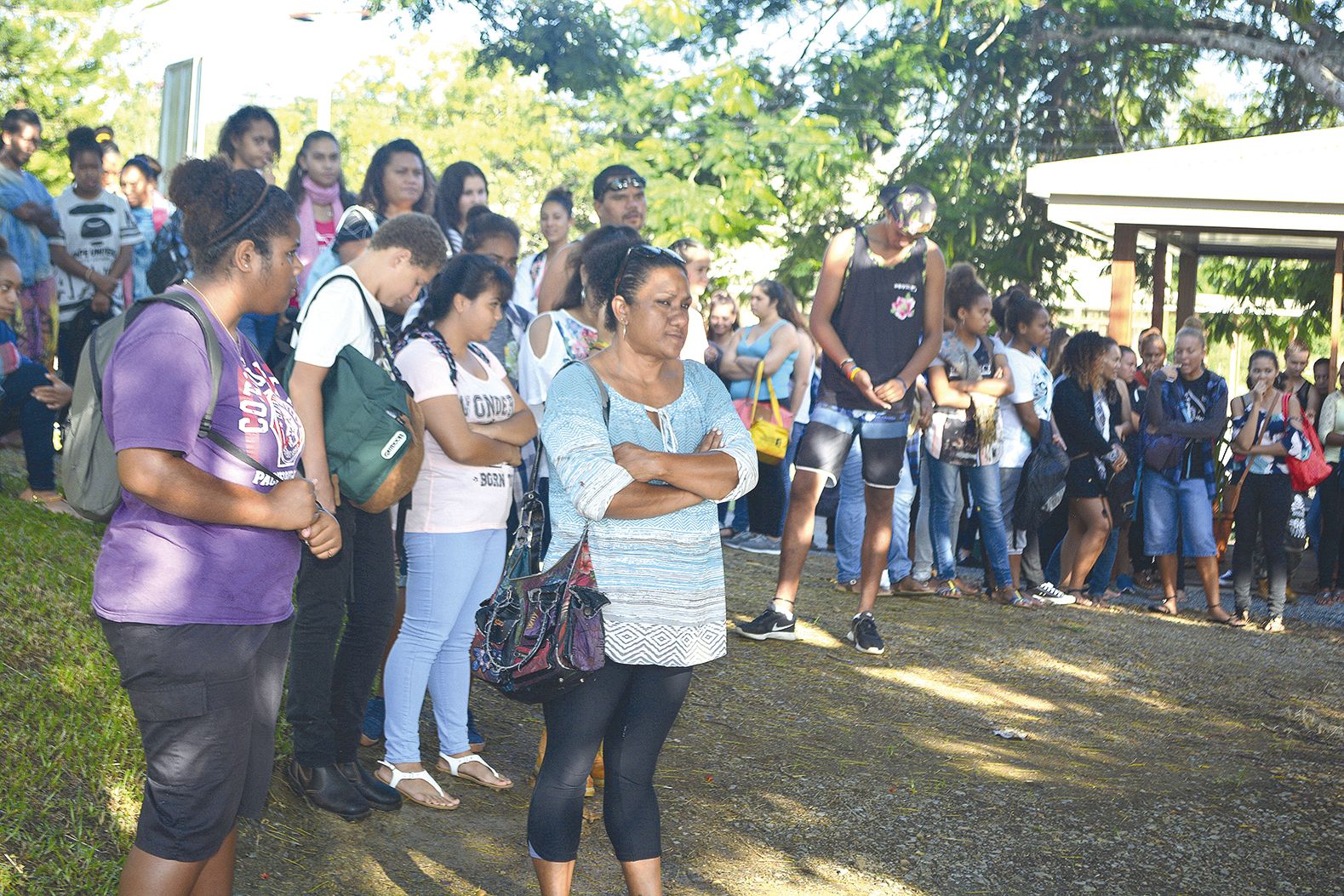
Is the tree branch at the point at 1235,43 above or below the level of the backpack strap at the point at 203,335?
above

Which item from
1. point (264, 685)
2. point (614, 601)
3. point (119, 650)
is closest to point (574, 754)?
point (614, 601)

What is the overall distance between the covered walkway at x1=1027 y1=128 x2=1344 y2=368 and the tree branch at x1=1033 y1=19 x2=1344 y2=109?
827 cm

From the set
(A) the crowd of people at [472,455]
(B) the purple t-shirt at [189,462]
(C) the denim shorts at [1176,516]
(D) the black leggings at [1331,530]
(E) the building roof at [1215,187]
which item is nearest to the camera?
(B) the purple t-shirt at [189,462]

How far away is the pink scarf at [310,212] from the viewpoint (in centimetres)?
638

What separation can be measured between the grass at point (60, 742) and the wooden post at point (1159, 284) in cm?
1039

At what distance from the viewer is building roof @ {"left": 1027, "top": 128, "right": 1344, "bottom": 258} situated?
11.5 m

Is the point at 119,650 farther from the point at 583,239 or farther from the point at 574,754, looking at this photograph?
the point at 583,239

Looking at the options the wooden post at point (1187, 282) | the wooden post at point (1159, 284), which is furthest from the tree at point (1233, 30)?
the wooden post at point (1159, 284)

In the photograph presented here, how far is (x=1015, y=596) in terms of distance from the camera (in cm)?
900

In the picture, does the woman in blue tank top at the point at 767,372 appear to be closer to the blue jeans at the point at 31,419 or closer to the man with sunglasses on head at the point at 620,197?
the man with sunglasses on head at the point at 620,197

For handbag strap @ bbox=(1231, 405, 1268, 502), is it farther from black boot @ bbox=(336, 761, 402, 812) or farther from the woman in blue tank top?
black boot @ bbox=(336, 761, 402, 812)

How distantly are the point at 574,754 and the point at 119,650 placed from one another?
3.68 ft

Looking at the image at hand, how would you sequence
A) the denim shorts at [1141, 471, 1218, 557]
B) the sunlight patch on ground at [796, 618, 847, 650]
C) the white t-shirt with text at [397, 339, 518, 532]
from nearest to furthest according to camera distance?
1. the white t-shirt with text at [397, 339, 518, 532]
2. the sunlight patch on ground at [796, 618, 847, 650]
3. the denim shorts at [1141, 471, 1218, 557]

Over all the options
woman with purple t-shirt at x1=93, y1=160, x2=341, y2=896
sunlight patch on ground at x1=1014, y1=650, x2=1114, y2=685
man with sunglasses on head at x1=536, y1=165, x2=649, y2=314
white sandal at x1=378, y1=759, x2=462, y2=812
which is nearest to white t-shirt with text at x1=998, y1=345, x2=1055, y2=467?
sunlight patch on ground at x1=1014, y1=650, x2=1114, y2=685
